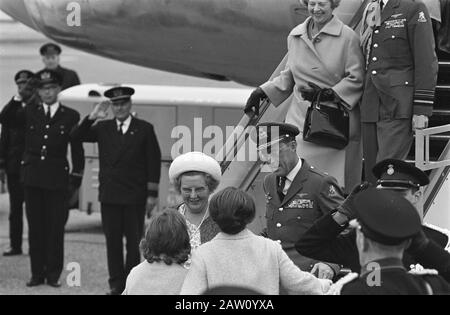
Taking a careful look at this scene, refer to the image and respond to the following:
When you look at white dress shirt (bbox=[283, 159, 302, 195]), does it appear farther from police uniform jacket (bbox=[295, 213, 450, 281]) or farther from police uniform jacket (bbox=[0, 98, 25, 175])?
police uniform jacket (bbox=[0, 98, 25, 175])

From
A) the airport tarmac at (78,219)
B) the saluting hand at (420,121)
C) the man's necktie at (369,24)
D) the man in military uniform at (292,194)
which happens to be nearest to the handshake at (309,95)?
the man's necktie at (369,24)

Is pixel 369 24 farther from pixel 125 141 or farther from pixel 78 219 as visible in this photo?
pixel 78 219

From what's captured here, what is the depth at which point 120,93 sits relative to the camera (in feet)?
Answer: 34.2

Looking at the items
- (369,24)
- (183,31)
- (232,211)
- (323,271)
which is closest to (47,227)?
(183,31)

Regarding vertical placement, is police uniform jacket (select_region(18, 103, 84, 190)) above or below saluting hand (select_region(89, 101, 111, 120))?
below

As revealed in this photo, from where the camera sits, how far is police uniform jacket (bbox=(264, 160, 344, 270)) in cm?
638

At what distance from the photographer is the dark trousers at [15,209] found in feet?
39.4

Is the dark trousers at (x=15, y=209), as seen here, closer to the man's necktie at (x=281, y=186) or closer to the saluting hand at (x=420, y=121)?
the man's necktie at (x=281, y=186)

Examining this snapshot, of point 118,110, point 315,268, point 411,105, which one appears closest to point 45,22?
point 118,110

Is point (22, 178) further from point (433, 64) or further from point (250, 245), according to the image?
point (250, 245)

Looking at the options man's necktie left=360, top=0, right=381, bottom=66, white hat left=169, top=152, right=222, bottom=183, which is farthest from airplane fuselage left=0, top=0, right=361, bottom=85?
white hat left=169, top=152, right=222, bottom=183

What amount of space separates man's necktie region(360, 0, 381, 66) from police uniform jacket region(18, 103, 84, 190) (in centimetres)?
398

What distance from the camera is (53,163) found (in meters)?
10.7

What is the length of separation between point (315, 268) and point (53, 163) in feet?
16.5
